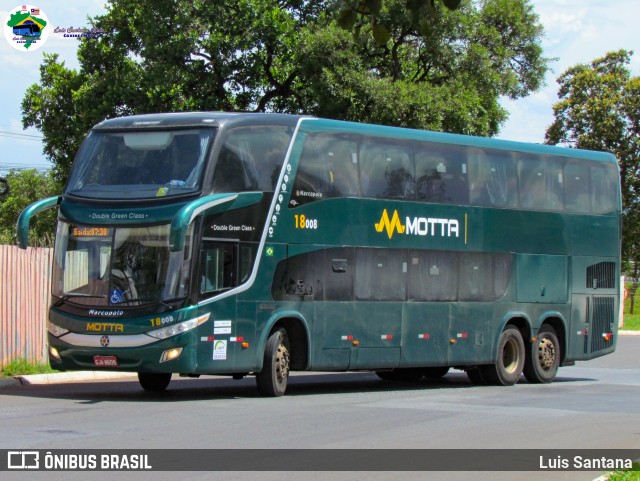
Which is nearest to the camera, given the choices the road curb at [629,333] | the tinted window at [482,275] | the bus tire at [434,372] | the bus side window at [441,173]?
the bus side window at [441,173]

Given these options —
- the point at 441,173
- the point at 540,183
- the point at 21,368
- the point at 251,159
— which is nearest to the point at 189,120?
the point at 251,159

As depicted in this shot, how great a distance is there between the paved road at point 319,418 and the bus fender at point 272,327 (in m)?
0.62

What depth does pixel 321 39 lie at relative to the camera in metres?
29.6

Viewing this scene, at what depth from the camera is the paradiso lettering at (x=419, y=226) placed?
18.8 metres

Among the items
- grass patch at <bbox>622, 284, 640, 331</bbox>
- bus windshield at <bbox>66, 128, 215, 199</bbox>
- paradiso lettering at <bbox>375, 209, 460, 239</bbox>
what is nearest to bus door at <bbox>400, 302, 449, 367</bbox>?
paradiso lettering at <bbox>375, 209, 460, 239</bbox>

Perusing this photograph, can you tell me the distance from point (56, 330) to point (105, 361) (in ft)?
3.52

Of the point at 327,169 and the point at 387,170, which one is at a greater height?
the point at 387,170

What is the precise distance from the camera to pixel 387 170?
62.2 feet

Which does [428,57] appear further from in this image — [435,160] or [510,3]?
[435,160]

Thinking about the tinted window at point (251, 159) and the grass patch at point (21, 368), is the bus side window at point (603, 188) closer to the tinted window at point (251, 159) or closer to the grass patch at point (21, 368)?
the tinted window at point (251, 159)

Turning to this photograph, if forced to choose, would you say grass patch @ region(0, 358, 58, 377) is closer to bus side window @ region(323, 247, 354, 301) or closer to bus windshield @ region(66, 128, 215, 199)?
bus windshield @ region(66, 128, 215, 199)

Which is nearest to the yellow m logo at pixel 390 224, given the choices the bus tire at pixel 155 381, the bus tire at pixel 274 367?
the bus tire at pixel 274 367

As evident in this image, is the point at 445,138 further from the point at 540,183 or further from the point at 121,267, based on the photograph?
the point at 121,267

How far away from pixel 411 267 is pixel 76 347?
6303mm
